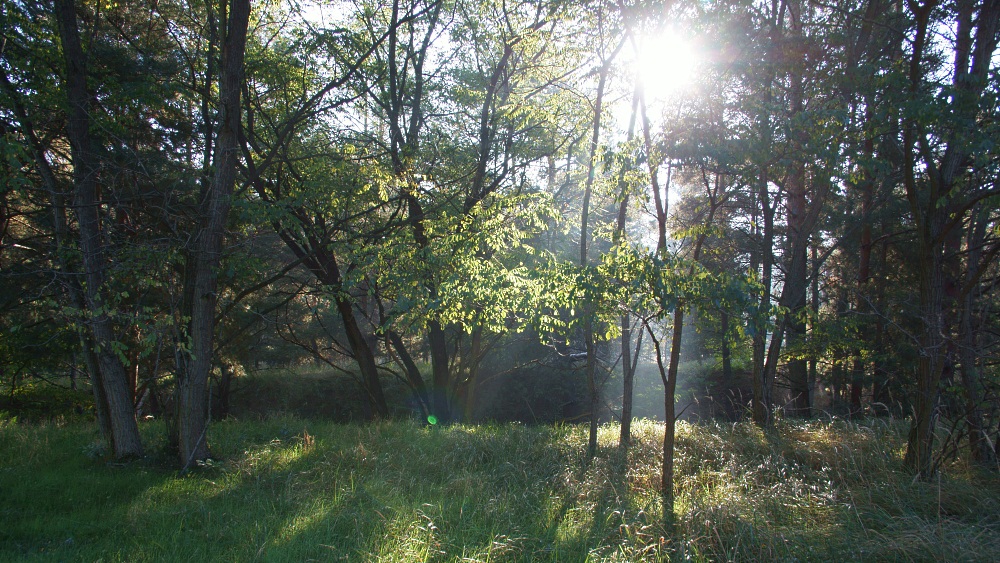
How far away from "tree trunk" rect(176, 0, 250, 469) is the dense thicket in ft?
0.10

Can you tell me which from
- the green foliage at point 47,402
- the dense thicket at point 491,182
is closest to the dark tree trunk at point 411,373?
the dense thicket at point 491,182

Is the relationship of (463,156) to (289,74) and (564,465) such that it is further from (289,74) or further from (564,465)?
(564,465)

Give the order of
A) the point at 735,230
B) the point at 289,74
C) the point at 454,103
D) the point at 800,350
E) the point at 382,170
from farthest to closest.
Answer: the point at 735,230, the point at 454,103, the point at 800,350, the point at 289,74, the point at 382,170

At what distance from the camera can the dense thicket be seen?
533 cm

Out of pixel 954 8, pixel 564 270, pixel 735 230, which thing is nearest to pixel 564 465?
pixel 564 270

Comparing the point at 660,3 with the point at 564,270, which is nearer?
the point at 564,270

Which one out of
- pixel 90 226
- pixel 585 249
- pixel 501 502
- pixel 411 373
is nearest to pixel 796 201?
pixel 585 249

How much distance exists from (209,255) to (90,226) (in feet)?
5.23

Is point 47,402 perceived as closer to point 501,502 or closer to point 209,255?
point 209,255

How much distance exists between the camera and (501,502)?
517 cm

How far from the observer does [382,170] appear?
28.8 ft

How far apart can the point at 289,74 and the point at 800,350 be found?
35.0 ft

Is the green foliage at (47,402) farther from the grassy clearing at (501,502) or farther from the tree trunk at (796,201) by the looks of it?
the tree trunk at (796,201)

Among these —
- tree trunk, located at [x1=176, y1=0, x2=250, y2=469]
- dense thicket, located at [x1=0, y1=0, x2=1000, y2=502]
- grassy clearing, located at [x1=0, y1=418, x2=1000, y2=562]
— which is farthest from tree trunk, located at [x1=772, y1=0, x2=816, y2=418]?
tree trunk, located at [x1=176, y1=0, x2=250, y2=469]
